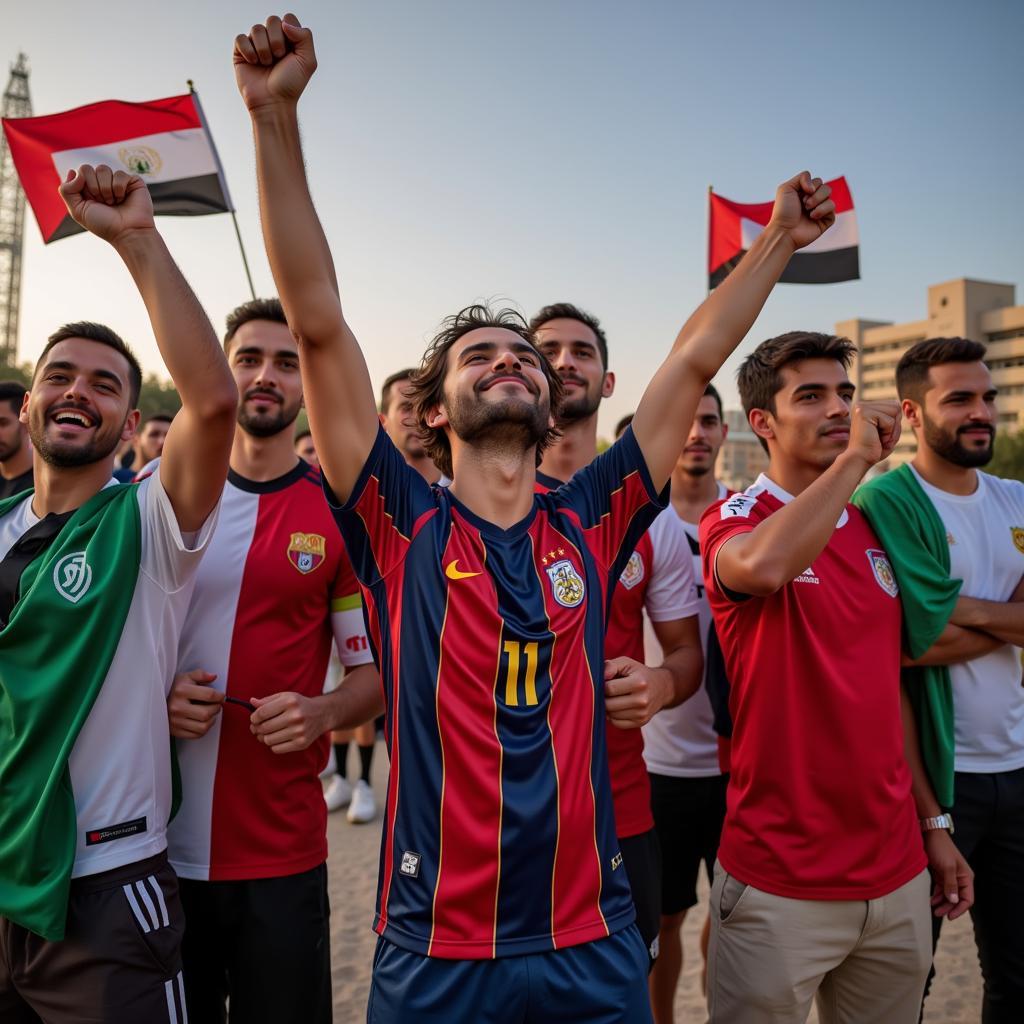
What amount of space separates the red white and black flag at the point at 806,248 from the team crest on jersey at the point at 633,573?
2859 mm

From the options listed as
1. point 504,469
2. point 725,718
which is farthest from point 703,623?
point 504,469

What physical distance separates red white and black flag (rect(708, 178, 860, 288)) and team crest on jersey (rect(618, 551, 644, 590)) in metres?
2.86

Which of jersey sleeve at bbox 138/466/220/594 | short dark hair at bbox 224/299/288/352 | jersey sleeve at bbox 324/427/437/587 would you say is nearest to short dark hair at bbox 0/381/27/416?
short dark hair at bbox 224/299/288/352

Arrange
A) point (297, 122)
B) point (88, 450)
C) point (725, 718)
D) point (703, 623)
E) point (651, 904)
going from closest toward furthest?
point (297, 122) < point (88, 450) < point (651, 904) < point (725, 718) < point (703, 623)

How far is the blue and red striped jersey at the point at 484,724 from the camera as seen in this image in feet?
5.91

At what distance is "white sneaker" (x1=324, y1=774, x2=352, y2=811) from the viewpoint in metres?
6.88

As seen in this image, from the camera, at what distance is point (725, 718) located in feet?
10.1

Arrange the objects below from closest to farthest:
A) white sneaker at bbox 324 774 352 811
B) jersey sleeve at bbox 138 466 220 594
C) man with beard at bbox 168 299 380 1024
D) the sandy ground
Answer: jersey sleeve at bbox 138 466 220 594 < man with beard at bbox 168 299 380 1024 < the sandy ground < white sneaker at bbox 324 774 352 811

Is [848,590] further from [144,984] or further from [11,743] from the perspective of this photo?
[11,743]

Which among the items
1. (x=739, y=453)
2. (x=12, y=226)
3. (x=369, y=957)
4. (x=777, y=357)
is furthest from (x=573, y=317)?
(x=739, y=453)

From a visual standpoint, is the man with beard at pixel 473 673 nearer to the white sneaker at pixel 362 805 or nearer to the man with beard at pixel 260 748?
the man with beard at pixel 260 748

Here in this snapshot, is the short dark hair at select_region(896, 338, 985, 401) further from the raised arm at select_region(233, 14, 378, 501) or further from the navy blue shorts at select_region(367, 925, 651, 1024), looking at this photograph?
the navy blue shorts at select_region(367, 925, 651, 1024)

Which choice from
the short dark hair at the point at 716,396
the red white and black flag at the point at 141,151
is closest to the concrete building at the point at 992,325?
the short dark hair at the point at 716,396

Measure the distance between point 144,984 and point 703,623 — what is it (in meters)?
2.56
